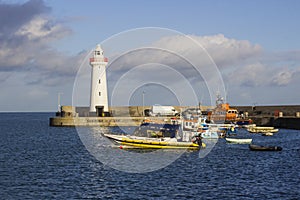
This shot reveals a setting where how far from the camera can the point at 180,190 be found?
32.1 meters

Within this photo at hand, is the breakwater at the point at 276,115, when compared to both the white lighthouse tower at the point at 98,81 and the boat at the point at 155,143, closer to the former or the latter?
the white lighthouse tower at the point at 98,81

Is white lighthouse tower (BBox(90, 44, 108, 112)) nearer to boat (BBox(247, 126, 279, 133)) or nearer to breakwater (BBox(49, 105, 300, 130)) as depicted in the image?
breakwater (BBox(49, 105, 300, 130))

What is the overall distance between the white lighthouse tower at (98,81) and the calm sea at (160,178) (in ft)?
135

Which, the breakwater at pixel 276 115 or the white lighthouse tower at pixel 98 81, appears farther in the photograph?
the breakwater at pixel 276 115

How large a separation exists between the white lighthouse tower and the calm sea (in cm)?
4130

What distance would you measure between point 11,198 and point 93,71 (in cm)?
6768

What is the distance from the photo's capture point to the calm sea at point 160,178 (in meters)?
30.9

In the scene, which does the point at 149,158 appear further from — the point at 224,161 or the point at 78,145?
the point at 78,145

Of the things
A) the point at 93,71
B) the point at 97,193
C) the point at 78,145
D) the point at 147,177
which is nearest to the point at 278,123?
the point at 93,71

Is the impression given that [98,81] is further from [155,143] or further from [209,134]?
[155,143]

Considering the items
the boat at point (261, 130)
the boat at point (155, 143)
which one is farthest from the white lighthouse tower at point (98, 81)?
the boat at point (155, 143)

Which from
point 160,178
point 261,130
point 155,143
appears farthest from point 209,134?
point 160,178

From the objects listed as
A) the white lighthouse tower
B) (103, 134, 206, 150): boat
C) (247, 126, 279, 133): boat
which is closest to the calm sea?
(103, 134, 206, 150): boat

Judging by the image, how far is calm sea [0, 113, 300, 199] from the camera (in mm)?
30906
